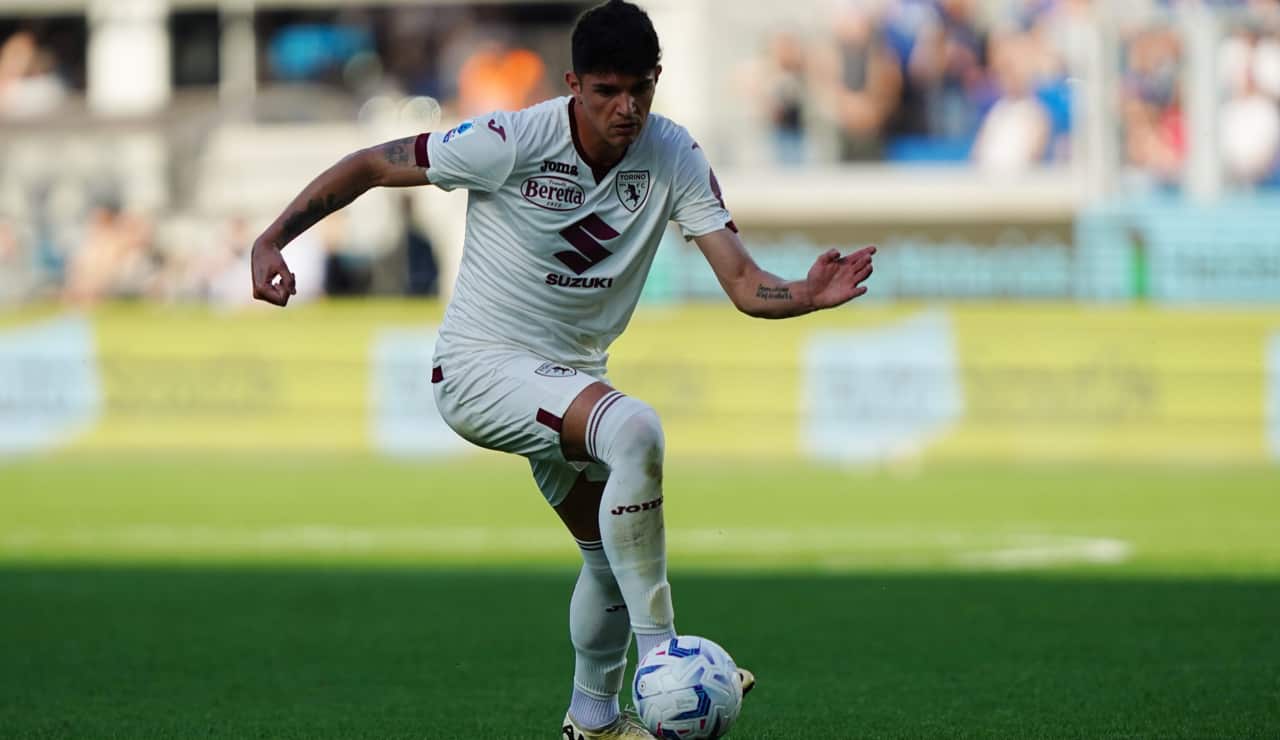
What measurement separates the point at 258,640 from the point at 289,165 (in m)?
19.4

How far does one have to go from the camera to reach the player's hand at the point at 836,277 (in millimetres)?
5547

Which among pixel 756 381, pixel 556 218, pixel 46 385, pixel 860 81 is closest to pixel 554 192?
pixel 556 218

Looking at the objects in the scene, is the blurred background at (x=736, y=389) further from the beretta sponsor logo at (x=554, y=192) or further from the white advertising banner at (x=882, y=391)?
the beretta sponsor logo at (x=554, y=192)

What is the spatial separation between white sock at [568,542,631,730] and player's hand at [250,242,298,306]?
1.22 metres

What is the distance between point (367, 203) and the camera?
86.0 feet

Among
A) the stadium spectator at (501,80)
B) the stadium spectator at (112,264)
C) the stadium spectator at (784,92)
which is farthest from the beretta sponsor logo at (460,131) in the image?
the stadium spectator at (501,80)

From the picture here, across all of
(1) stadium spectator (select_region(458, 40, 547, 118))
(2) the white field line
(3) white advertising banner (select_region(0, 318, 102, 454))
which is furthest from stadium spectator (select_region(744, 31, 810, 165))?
(2) the white field line

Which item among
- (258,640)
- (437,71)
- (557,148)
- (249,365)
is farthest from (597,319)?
(437,71)

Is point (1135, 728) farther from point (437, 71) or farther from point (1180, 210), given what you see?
point (437, 71)

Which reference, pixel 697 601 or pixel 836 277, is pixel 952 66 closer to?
pixel 697 601

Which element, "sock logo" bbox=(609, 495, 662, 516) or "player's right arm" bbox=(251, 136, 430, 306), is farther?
"player's right arm" bbox=(251, 136, 430, 306)

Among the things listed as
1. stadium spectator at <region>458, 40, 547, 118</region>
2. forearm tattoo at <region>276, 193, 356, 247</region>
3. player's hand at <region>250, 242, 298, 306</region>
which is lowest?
player's hand at <region>250, 242, 298, 306</region>

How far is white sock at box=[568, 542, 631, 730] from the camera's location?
6.26 metres

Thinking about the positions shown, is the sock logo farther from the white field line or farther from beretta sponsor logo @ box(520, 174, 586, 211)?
the white field line
